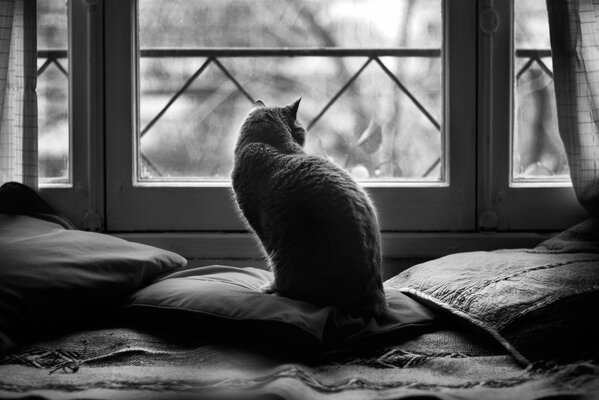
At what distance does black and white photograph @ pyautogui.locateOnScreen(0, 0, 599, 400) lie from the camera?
980mm

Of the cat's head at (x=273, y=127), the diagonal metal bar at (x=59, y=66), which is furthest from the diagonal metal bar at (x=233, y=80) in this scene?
the diagonal metal bar at (x=59, y=66)

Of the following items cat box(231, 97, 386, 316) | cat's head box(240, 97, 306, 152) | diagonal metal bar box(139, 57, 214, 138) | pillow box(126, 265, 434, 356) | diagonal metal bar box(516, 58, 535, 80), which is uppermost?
diagonal metal bar box(516, 58, 535, 80)

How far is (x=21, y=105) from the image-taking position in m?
1.57

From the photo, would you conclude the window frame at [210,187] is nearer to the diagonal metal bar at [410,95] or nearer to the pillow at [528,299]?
the diagonal metal bar at [410,95]

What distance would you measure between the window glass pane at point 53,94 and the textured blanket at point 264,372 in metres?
0.80

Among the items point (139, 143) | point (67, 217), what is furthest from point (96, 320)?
point (139, 143)

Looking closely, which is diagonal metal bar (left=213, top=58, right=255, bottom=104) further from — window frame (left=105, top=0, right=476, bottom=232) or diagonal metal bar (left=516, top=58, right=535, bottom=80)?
diagonal metal bar (left=516, top=58, right=535, bottom=80)

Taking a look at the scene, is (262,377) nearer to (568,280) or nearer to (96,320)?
(96,320)

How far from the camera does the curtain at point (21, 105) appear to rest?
1.54 meters

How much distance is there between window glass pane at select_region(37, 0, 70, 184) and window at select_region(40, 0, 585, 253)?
0.04 metres

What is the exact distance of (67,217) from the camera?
1669 mm

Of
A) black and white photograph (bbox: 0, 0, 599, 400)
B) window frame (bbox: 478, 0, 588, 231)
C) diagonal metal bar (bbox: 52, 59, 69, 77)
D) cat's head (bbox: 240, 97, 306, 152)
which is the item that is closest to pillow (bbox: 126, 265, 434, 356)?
black and white photograph (bbox: 0, 0, 599, 400)

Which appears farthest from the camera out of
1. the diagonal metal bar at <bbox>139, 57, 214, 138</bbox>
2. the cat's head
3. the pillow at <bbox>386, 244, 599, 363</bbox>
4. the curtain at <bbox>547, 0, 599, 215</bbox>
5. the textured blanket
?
the diagonal metal bar at <bbox>139, 57, 214, 138</bbox>

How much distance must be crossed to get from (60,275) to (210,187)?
647mm
